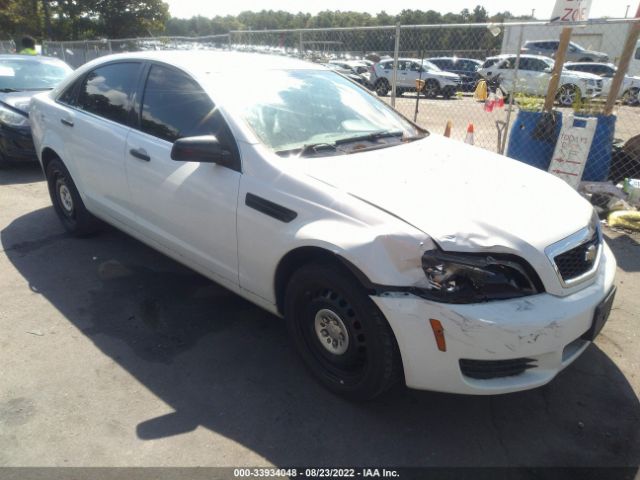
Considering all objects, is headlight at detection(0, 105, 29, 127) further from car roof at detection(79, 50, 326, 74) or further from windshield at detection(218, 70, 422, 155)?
windshield at detection(218, 70, 422, 155)

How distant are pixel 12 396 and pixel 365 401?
1.94 metres

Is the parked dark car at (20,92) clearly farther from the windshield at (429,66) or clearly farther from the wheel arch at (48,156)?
the windshield at (429,66)

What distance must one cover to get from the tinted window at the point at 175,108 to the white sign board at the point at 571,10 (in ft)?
16.1

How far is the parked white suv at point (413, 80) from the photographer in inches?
706

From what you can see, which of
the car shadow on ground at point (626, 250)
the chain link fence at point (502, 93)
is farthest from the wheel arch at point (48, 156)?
the car shadow on ground at point (626, 250)

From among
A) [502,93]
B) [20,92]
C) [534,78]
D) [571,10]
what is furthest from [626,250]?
[20,92]

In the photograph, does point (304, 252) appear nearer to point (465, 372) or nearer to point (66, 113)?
point (465, 372)

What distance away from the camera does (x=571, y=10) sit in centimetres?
581

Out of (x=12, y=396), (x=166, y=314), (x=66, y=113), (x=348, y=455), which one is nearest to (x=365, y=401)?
(x=348, y=455)

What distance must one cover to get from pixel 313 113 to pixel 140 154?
1263mm

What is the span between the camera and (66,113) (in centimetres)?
435

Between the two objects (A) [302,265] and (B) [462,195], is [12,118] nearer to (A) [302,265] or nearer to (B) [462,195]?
(A) [302,265]

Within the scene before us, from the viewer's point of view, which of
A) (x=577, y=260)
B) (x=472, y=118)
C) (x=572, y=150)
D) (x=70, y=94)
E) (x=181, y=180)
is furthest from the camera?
(x=472, y=118)

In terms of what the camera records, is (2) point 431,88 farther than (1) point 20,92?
Yes
